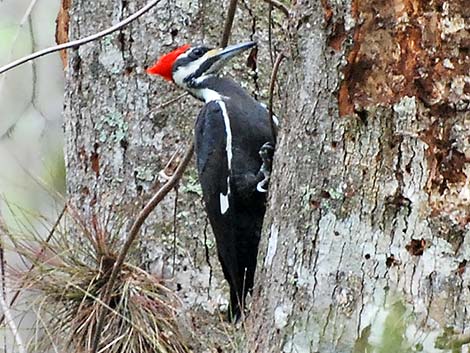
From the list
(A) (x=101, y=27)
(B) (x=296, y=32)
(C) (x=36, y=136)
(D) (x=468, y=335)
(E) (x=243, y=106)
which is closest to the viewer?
(D) (x=468, y=335)

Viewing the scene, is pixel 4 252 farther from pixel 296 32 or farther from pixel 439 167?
pixel 439 167

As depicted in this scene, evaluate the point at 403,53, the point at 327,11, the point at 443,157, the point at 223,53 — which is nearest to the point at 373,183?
the point at 443,157

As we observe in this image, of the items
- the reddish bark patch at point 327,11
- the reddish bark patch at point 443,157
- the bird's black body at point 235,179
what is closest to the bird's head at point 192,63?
the bird's black body at point 235,179

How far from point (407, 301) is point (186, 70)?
4.13 ft

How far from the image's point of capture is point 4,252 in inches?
91.5

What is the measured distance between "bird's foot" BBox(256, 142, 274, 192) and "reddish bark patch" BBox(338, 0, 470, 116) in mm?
754

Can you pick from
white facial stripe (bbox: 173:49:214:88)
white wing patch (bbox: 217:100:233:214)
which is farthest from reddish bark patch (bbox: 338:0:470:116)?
white facial stripe (bbox: 173:49:214:88)

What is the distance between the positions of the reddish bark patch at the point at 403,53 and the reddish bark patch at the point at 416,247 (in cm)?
25

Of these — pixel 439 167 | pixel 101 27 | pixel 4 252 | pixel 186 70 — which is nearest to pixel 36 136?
pixel 101 27

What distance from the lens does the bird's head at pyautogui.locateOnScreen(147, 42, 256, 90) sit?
2729mm

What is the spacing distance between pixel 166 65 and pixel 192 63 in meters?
0.08

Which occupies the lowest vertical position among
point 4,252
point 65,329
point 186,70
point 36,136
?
point 65,329

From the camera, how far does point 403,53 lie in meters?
1.81

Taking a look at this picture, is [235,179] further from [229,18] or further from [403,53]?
[403,53]
